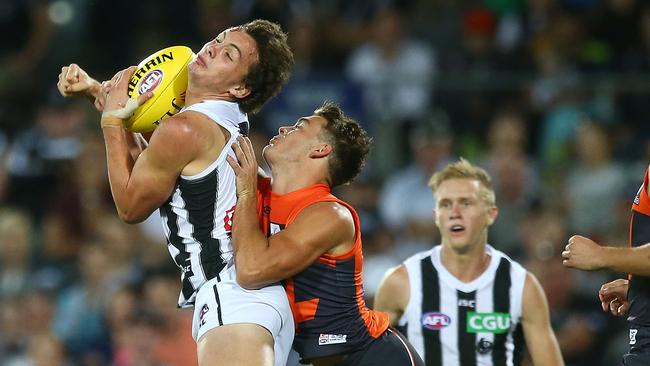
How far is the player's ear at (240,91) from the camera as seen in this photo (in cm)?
514

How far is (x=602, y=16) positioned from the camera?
32.3 feet

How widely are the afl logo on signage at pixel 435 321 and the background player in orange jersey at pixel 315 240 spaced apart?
674 mm

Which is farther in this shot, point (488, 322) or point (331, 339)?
point (488, 322)

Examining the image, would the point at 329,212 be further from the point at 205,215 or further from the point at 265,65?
the point at 265,65

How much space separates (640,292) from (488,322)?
1.19m

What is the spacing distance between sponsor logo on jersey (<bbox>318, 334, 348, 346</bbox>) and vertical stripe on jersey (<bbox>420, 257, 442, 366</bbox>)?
95 centimetres

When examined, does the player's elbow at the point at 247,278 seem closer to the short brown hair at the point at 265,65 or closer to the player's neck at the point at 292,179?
the player's neck at the point at 292,179

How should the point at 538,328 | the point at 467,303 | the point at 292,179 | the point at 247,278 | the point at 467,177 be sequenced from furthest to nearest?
the point at 467,177 → the point at 467,303 → the point at 538,328 → the point at 292,179 → the point at 247,278

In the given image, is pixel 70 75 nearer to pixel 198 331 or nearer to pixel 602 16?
pixel 198 331

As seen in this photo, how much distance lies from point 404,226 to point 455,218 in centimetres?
354

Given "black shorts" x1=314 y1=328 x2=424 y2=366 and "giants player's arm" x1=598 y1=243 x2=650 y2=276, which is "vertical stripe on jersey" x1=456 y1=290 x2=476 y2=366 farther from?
"giants player's arm" x1=598 y1=243 x2=650 y2=276

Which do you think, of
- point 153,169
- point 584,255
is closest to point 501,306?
point 584,255

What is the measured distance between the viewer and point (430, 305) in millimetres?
5910

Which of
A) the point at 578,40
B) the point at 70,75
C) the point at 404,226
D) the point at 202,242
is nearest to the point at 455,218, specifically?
the point at 202,242
